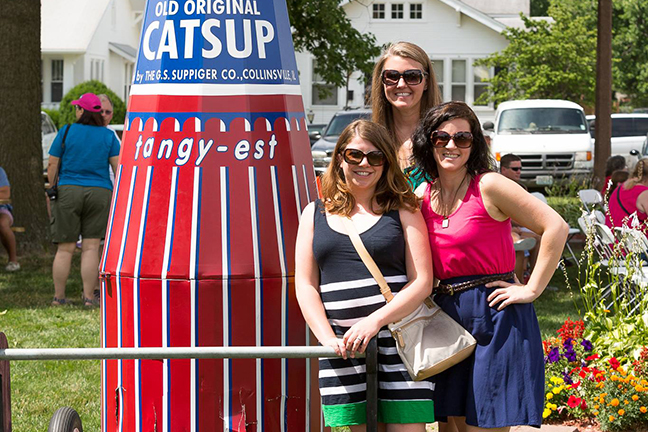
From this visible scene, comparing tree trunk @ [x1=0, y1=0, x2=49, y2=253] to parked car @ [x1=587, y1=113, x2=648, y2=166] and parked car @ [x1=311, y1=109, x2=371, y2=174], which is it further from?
parked car @ [x1=587, y1=113, x2=648, y2=166]

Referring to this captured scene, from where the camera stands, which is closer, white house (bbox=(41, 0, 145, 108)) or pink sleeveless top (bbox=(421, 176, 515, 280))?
pink sleeveless top (bbox=(421, 176, 515, 280))

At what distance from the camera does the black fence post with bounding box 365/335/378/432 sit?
3.25 meters

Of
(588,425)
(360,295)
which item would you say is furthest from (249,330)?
(588,425)

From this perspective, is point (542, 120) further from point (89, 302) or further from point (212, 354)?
point (212, 354)

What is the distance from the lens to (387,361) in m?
3.49

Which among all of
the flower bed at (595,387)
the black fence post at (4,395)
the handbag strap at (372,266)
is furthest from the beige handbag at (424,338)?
the flower bed at (595,387)

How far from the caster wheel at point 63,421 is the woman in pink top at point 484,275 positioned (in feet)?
4.87

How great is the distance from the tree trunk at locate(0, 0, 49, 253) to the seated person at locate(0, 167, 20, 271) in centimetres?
104

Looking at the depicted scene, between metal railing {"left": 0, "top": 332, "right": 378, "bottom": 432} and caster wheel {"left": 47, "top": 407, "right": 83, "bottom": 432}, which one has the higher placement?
metal railing {"left": 0, "top": 332, "right": 378, "bottom": 432}

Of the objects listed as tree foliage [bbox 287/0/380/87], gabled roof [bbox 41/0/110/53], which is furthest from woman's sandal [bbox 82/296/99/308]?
gabled roof [bbox 41/0/110/53]

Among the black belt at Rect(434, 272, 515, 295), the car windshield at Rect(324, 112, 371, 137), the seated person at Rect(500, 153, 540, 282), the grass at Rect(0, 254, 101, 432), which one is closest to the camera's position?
the black belt at Rect(434, 272, 515, 295)

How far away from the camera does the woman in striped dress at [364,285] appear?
344 centimetres

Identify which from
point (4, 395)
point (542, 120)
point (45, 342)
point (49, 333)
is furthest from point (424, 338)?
point (542, 120)

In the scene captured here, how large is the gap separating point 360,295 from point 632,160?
1963 cm
